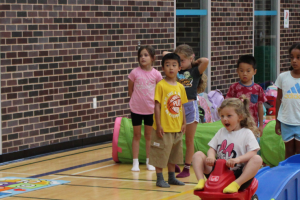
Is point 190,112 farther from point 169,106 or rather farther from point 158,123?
point 158,123

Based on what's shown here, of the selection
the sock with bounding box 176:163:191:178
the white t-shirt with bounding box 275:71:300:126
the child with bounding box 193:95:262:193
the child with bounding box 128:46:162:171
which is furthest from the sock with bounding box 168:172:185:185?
the child with bounding box 193:95:262:193

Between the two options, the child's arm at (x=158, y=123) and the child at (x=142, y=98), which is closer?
the child's arm at (x=158, y=123)

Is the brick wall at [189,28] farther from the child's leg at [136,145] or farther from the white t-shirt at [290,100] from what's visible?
the white t-shirt at [290,100]

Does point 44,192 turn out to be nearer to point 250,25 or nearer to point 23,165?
point 23,165

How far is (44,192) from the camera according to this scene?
5355mm

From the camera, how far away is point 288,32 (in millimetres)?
12930

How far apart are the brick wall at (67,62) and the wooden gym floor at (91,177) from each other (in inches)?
19.8

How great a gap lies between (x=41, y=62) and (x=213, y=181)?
164 inches

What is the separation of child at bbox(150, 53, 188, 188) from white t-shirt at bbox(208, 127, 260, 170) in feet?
3.93

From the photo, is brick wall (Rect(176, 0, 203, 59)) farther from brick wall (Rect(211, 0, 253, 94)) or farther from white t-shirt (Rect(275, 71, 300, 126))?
white t-shirt (Rect(275, 71, 300, 126))

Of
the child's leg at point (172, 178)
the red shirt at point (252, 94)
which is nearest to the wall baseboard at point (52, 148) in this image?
the child's leg at point (172, 178)

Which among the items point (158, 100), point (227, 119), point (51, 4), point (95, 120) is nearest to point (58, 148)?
point (95, 120)

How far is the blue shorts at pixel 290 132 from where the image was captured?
5.17 metres

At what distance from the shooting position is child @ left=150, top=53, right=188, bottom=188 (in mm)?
5387
